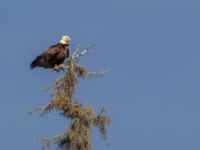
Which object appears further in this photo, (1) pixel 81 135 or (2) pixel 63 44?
(2) pixel 63 44

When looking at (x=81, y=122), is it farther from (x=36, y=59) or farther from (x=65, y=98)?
(x=36, y=59)

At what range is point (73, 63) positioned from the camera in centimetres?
1608

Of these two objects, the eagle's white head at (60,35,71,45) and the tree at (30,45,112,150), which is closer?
the tree at (30,45,112,150)

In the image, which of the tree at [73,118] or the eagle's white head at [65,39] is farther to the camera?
the eagle's white head at [65,39]

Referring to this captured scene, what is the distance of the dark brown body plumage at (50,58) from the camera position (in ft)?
62.7

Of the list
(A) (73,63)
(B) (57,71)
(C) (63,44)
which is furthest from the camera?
(C) (63,44)

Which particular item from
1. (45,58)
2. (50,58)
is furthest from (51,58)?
(45,58)

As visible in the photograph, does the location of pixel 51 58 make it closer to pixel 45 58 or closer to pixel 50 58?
pixel 50 58

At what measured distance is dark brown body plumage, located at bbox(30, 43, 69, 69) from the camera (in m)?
19.1

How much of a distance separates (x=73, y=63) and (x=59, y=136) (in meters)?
1.61

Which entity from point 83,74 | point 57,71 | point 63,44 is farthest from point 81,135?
point 63,44

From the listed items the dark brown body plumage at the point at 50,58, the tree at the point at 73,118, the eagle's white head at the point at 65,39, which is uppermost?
the eagle's white head at the point at 65,39

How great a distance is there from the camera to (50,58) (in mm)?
19266

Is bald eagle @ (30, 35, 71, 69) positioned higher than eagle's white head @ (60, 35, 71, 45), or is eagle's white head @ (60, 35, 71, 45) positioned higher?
eagle's white head @ (60, 35, 71, 45)
